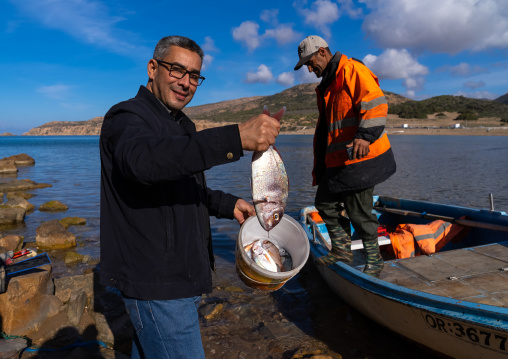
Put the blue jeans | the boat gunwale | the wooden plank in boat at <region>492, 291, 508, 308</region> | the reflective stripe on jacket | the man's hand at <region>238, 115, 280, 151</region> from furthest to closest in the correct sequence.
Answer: the reflective stripe on jacket, the wooden plank in boat at <region>492, 291, 508, 308</region>, the boat gunwale, the blue jeans, the man's hand at <region>238, 115, 280, 151</region>

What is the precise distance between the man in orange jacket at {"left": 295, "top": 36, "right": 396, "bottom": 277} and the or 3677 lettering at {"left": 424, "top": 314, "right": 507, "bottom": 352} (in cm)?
101

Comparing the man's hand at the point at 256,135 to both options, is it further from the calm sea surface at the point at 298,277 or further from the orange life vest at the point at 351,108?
the calm sea surface at the point at 298,277

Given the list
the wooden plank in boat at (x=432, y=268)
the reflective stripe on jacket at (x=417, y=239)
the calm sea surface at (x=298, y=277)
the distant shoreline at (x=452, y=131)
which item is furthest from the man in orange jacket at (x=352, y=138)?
the distant shoreline at (x=452, y=131)

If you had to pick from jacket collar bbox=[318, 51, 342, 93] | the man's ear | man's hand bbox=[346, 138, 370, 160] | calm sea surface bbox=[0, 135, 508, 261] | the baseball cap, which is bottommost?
calm sea surface bbox=[0, 135, 508, 261]

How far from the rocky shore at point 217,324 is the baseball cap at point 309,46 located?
139 inches

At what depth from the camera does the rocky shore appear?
15.3 ft

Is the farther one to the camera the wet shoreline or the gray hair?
the wet shoreline

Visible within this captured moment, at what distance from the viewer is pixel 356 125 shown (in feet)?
15.5

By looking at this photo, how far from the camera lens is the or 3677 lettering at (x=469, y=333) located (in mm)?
3453

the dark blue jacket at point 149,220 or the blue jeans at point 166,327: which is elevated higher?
the dark blue jacket at point 149,220

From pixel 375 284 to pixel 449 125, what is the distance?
80898mm

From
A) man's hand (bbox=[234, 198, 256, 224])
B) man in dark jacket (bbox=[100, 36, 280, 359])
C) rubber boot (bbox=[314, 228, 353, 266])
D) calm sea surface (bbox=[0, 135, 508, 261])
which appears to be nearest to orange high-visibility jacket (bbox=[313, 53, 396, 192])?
rubber boot (bbox=[314, 228, 353, 266])

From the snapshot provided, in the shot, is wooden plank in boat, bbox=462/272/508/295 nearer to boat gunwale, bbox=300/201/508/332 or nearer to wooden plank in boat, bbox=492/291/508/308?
wooden plank in boat, bbox=492/291/508/308

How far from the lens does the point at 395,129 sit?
252ft
